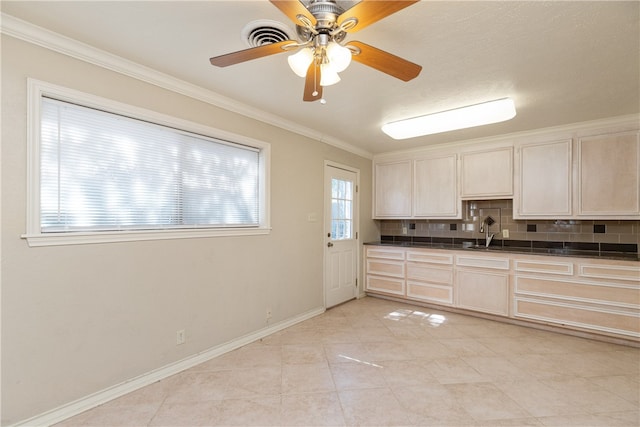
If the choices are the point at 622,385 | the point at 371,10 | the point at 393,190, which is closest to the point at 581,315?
the point at 622,385

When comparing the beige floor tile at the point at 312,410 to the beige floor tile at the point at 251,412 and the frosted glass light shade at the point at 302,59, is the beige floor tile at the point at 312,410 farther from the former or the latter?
the frosted glass light shade at the point at 302,59

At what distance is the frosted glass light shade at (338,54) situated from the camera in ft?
4.70

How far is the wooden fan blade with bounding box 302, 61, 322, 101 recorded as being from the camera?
5.48 feet

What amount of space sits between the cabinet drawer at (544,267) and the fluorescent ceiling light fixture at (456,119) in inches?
65.6

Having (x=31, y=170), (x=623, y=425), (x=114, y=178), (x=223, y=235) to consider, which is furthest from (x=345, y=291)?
(x=31, y=170)

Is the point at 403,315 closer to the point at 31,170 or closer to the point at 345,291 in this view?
the point at 345,291

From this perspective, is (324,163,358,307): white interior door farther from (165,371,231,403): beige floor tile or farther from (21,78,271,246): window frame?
(165,371,231,403): beige floor tile

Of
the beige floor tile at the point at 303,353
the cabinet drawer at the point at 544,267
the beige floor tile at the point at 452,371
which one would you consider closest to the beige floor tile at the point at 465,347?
the beige floor tile at the point at 452,371

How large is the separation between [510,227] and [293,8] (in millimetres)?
4018

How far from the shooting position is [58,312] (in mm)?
1832

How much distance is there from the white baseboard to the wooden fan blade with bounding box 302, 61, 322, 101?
2.30 metres

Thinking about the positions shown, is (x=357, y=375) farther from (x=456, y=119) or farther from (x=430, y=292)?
(x=456, y=119)

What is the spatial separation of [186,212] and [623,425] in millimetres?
3346

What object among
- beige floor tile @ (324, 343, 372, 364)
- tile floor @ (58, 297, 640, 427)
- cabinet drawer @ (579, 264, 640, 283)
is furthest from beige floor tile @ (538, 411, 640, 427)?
cabinet drawer @ (579, 264, 640, 283)
